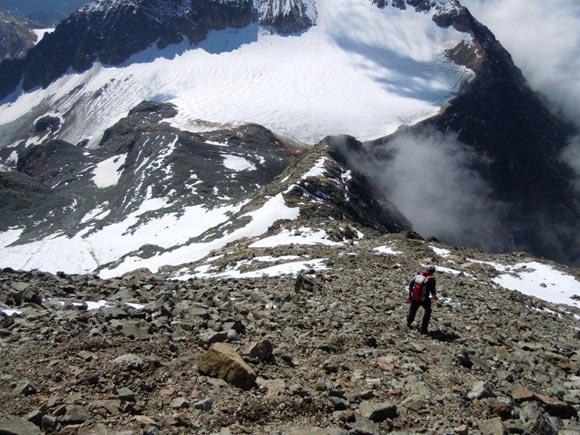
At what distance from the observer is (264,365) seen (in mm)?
11484

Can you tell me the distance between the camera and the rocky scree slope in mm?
9148

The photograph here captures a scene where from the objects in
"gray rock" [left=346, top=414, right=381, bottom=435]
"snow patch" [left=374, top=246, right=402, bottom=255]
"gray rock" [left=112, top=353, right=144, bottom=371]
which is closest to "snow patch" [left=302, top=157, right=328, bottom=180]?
"snow patch" [left=374, top=246, right=402, bottom=255]

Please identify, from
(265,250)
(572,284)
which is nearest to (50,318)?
(265,250)

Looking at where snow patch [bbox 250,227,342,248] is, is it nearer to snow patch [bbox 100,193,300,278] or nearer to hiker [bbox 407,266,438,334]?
snow patch [bbox 100,193,300,278]

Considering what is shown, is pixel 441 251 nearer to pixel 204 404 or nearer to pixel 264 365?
pixel 264 365

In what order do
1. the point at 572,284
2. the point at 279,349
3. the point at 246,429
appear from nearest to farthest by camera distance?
the point at 246,429 < the point at 279,349 < the point at 572,284

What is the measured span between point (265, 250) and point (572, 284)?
18578 millimetres

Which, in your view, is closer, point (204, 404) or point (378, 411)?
point (204, 404)

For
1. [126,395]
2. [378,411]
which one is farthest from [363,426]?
[126,395]

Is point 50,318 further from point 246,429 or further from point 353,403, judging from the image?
point 353,403

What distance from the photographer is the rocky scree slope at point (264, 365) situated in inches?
360

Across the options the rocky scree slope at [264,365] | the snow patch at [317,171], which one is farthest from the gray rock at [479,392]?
the snow patch at [317,171]

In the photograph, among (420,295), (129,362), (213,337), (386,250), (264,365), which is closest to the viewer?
(129,362)

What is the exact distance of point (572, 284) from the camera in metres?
31.7
